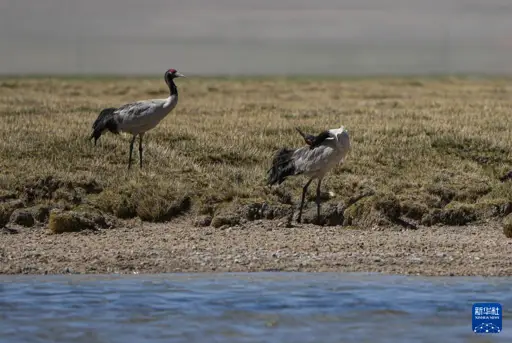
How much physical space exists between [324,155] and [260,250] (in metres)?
2.81

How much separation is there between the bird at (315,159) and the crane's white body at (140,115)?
12.4ft

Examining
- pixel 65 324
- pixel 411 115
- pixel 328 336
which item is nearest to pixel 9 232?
pixel 65 324

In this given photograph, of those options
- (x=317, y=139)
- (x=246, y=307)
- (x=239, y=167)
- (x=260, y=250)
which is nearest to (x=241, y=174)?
(x=239, y=167)

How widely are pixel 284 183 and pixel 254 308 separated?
694cm

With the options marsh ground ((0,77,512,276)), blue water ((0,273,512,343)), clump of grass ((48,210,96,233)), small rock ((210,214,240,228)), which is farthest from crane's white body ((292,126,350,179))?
blue water ((0,273,512,343))

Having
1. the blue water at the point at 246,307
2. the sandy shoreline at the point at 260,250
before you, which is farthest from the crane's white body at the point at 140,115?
the blue water at the point at 246,307

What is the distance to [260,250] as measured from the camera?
1503cm

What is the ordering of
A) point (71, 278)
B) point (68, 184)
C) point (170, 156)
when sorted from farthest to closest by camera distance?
point (170, 156)
point (68, 184)
point (71, 278)

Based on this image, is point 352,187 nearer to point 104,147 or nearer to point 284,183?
point 284,183

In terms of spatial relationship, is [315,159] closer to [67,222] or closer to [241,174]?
[241,174]

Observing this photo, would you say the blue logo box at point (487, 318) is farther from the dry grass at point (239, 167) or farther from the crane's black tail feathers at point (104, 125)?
the crane's black tail feathers at point (104, 125)

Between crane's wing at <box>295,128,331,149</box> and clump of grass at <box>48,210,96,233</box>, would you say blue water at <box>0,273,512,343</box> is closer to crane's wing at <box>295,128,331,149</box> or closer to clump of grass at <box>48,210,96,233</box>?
clump of grass at <box>48,210,96,233</box>

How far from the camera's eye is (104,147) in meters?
20.8

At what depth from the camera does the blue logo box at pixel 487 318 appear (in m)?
11.1
